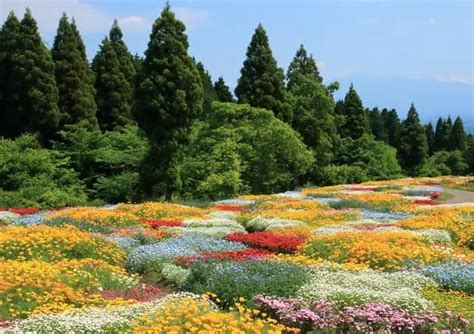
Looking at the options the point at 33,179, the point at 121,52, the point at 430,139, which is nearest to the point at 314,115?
the point at 121,52

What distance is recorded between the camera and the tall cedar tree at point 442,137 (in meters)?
96.3

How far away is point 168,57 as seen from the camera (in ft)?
120

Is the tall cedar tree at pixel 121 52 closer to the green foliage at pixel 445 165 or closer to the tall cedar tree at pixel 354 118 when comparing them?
the tall cedar tree at pixel 354 118

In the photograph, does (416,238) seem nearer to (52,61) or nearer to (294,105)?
(52,61)

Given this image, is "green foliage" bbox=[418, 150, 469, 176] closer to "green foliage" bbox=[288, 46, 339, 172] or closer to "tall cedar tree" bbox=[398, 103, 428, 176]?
"tall cedar tree" bbox=[398, 103, 428, 176]

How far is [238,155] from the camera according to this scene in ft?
132

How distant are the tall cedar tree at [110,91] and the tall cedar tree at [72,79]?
2.87 metres

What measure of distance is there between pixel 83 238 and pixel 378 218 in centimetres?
1298

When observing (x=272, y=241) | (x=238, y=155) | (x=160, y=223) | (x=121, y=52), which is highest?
(x=121, y=52)

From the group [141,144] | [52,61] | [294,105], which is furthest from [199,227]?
[294,105]

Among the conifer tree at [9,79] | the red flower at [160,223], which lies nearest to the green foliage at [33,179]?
the conifer tree at [9,79]

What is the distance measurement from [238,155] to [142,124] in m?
7.23

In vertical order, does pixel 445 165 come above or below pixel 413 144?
below

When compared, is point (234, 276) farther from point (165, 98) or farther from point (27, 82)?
point (27, 82)
